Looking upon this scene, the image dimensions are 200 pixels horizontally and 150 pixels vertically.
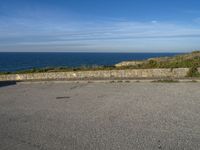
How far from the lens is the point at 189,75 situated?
56.3 ft

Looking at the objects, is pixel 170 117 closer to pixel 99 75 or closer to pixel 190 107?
pixel 190 107

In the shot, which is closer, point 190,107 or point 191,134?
point 191,134

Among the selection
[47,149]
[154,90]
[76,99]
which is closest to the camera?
[47,149]

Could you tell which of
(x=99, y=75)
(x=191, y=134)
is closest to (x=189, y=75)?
(x=99, y=75)

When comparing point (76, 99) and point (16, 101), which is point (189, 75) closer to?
point (76, 99)

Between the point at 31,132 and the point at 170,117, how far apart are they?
383cm

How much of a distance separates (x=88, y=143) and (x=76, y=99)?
226 inches

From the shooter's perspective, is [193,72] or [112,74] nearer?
[193,72]

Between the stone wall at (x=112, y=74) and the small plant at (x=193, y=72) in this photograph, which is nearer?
the small plant at (x=193, y=72)

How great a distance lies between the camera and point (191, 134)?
6.36 m

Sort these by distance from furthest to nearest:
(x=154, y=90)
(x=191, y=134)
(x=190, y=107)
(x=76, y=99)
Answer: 1. (x=154, y=90)
2. (x=76, y=99)
3. (x=190, y=107)
4. (x=191, y=134)

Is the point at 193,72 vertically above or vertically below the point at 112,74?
above

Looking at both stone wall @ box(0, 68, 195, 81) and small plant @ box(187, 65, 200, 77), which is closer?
small plant @ box(187, 65, 200, 77)

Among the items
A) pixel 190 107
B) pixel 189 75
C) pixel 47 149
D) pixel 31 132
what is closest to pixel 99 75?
pixel 189 75
